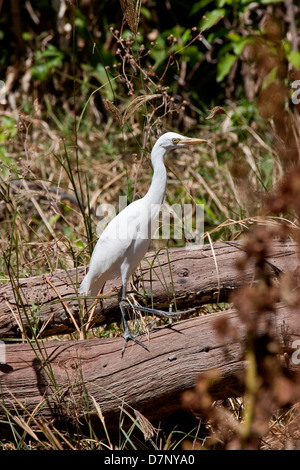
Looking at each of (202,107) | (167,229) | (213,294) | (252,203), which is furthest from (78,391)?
(202,107)

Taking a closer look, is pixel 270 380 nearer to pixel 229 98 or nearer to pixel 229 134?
pixel 229 134

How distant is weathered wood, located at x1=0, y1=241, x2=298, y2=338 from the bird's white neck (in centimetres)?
25

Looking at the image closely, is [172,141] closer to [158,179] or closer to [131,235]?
[158,179]

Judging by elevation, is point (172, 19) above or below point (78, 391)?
above

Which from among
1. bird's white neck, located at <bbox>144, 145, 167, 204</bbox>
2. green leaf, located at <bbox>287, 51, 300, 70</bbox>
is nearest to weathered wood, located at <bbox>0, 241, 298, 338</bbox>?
bird's white neck, located at <bbox>144, 145, 167, 204</bbox>

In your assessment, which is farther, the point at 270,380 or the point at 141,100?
the point at 141,100

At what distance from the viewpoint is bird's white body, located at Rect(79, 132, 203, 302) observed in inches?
91.0

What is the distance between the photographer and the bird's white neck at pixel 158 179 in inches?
92.5

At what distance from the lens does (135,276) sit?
8.59ft

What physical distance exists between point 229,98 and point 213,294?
10.0 ft

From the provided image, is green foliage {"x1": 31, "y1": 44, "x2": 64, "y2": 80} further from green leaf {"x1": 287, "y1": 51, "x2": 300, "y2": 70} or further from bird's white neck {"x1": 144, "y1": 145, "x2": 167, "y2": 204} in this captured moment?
bird's white neck {"x1": 144, "y1": 145, "x2": 167, "y2": 204}

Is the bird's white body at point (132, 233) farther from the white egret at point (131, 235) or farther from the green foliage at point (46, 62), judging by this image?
the green foliage at point (46, 62)

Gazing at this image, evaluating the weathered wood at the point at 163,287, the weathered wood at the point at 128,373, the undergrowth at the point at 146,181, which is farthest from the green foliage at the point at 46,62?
the weathered wood at the point at 128,373
